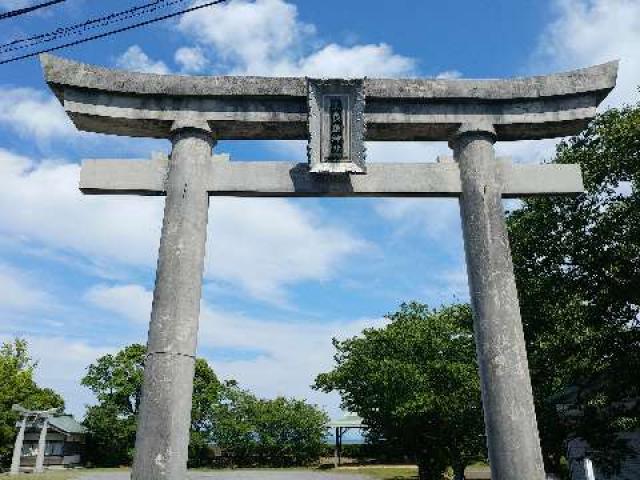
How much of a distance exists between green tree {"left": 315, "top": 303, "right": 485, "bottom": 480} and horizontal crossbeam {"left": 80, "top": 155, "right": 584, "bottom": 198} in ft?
50.4

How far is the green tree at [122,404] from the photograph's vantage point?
38938 millimetres

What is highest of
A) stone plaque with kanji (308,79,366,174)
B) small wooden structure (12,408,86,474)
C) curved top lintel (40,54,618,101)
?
curved top lintel (40,54,618,101)

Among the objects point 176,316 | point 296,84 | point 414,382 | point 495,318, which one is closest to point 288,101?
point 296,84

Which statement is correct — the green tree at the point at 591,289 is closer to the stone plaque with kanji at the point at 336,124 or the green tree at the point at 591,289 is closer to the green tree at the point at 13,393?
Answer: the stone plaque with kanji at the point at 336,124

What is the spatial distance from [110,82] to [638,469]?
1836 cm

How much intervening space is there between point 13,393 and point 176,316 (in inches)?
1277

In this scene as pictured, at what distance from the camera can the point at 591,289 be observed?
1380 centimetres

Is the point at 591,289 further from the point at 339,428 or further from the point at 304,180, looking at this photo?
the point at 339,428

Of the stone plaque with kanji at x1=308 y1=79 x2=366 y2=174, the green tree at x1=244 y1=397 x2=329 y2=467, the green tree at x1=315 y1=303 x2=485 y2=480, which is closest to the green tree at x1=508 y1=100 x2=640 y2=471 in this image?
the green tree at x1=315 y1=303 x2=485 y2=480

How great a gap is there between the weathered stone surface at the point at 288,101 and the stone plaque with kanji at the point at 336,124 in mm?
173

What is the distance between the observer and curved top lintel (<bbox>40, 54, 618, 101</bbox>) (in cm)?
682

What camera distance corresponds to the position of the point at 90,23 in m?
5.80

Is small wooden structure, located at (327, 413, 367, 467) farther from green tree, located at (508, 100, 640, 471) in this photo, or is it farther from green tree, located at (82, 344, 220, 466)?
green tree, located at (508, 100, 640, 471)

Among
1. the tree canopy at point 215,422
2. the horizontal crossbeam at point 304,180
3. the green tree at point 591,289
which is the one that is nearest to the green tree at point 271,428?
the tree canopy at point 215,422
